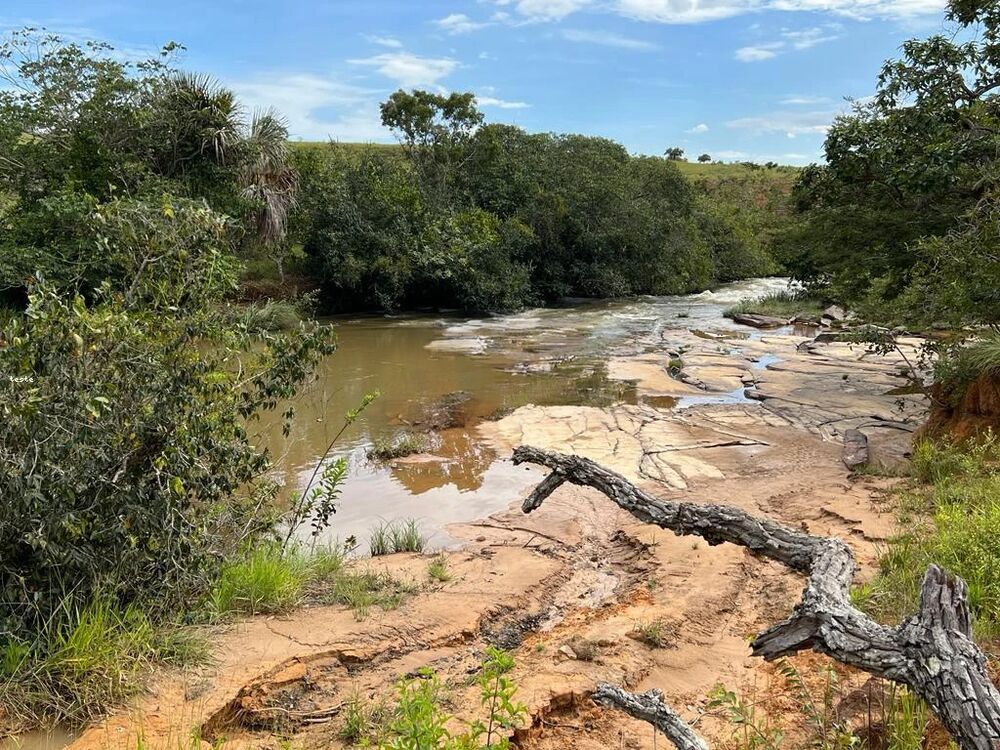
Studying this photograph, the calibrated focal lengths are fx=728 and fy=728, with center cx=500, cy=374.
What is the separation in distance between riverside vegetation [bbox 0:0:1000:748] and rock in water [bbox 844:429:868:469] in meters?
0.82

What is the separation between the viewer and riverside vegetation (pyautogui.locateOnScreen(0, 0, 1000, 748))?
3.34 m

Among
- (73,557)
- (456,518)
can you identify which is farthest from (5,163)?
(73,557)

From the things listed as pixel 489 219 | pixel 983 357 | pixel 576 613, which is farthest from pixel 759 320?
pixel 576 613

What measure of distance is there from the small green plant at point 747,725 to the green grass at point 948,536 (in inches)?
39.1

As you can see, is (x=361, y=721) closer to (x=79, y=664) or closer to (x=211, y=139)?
(x=79, y=664)

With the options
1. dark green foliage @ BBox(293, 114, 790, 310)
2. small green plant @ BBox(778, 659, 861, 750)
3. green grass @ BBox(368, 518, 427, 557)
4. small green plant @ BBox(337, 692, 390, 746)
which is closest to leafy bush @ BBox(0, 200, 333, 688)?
small green plant @ BBox(337, 692, 390, 746)

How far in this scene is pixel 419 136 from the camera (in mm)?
24344

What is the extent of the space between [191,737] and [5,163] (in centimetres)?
1343

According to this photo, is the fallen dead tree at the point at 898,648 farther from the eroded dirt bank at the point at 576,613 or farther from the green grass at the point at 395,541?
the green grass at the point at 395,541

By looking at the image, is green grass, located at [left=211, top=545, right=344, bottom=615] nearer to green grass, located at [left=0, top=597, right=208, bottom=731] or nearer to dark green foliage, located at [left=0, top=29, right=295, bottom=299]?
green grass, located at [left=0, top=597, right=208, bottom=731]

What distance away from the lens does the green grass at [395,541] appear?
580 centimetres

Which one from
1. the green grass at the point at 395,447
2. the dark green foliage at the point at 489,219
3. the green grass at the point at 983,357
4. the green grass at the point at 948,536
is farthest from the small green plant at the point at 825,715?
the dark green foliage at the point at 489,219

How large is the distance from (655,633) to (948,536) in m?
1.79

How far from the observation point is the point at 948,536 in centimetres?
424
